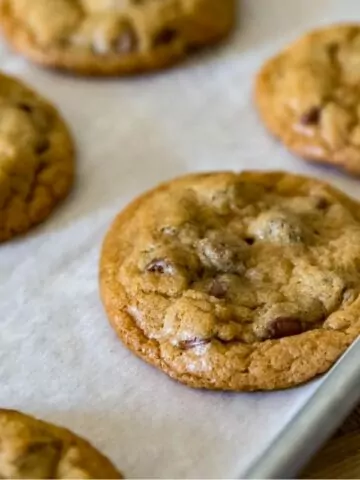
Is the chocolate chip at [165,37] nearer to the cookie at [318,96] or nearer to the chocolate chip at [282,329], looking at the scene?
the cookie at [318,96]

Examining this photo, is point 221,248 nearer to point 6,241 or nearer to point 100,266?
point 100,266

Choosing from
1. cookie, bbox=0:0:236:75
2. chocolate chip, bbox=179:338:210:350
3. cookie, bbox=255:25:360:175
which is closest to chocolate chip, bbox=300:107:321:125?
cookie, bbox=255:25:360:175

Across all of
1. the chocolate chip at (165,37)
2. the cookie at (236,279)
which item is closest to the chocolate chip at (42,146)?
the cookie at (236,279)

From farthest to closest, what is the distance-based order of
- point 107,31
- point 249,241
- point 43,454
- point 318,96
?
point 107,31, point 318,96, point 249,241, point 43,454

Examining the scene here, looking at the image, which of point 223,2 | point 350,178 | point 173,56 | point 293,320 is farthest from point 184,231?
point 223,2

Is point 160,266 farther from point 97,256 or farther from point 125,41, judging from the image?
point 125,41

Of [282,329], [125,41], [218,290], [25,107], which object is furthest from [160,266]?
[125,41]
